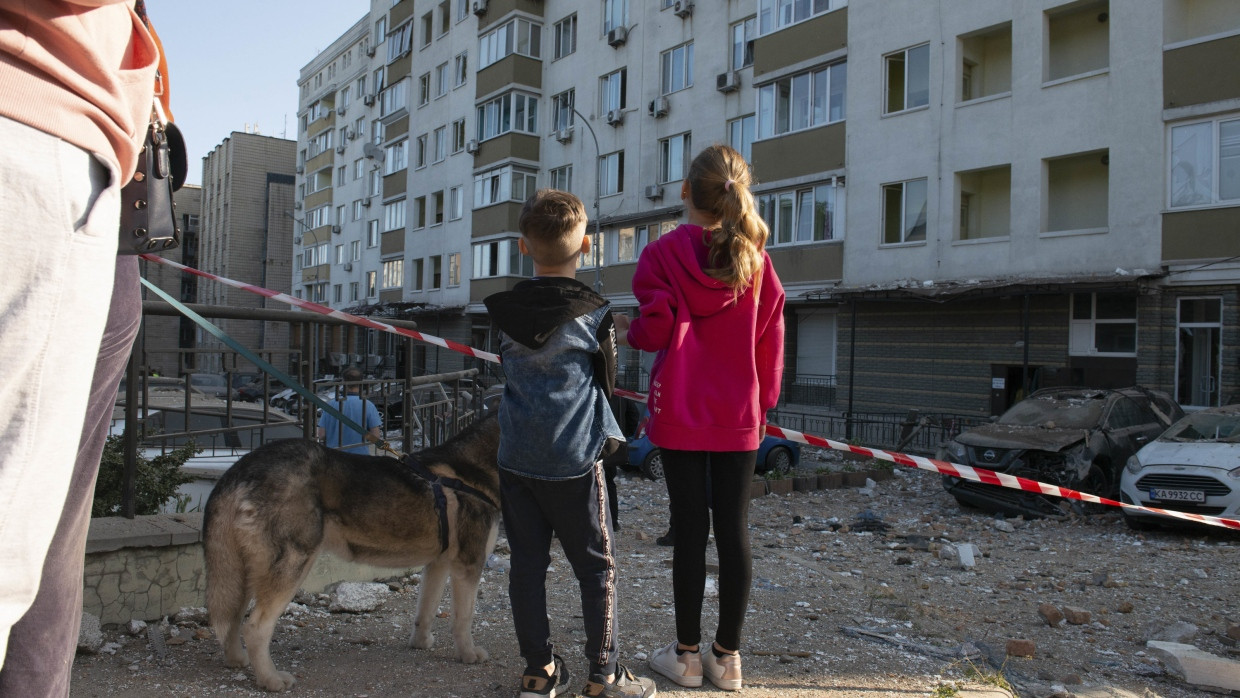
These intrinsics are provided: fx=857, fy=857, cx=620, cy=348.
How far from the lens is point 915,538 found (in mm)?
8984

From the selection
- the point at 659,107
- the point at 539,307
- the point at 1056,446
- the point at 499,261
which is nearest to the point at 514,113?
the point at 499,261

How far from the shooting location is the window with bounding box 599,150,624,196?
3200cm

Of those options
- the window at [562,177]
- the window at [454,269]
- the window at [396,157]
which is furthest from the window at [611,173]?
the window at [396,157]

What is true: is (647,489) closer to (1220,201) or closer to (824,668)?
(824,668)

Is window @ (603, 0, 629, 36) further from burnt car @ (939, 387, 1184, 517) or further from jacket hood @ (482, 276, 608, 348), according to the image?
jacket hood @ (482, 276, 608, 348)

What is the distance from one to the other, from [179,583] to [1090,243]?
19.0m

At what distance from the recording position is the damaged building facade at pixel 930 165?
1711 centimetres

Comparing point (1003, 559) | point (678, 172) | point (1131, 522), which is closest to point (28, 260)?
point (1003, 559)

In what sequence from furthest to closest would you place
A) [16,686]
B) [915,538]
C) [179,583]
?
1. [915,538]
2. [179,583]
3. [16,686]

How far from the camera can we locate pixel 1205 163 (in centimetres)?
1664

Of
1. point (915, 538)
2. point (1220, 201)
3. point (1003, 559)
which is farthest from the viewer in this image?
point (1220, 201)

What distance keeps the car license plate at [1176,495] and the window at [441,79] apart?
38547 mm

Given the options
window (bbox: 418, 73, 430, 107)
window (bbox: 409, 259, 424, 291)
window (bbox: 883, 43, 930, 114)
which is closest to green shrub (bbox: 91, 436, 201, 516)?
window (bbox: 883, 43, 930, 114)

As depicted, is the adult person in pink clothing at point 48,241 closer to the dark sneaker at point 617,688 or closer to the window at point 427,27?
the dark sneaker at point 617,688
